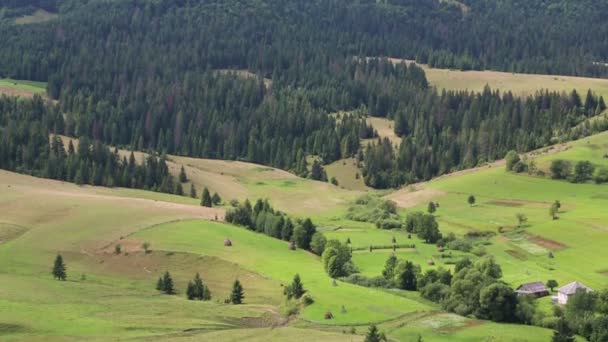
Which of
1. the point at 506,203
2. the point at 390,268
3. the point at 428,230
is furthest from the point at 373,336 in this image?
A: the point at 506,203

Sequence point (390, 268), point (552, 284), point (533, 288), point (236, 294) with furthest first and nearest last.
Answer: point (390, 268)
point (552, 284)
point (533, 288)
point (236, 294)

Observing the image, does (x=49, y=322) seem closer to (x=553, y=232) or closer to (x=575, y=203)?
(x=553, y=232)

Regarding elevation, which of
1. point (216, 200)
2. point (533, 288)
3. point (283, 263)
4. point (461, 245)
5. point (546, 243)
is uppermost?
point (546, 243)

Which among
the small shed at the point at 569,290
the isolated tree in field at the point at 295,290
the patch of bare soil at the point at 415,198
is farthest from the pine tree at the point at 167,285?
Answer: the patch of bare soil at the point at 415,198

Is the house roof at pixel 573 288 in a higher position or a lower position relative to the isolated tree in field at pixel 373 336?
higher

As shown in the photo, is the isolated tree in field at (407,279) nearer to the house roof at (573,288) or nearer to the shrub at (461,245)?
the house roof at (573,288)

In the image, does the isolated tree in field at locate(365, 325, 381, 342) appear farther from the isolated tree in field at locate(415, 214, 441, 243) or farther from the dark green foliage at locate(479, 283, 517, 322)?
the isolated tree in field at locate(415, 214, 441, 243)

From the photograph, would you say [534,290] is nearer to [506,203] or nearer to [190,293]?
[190,293]
